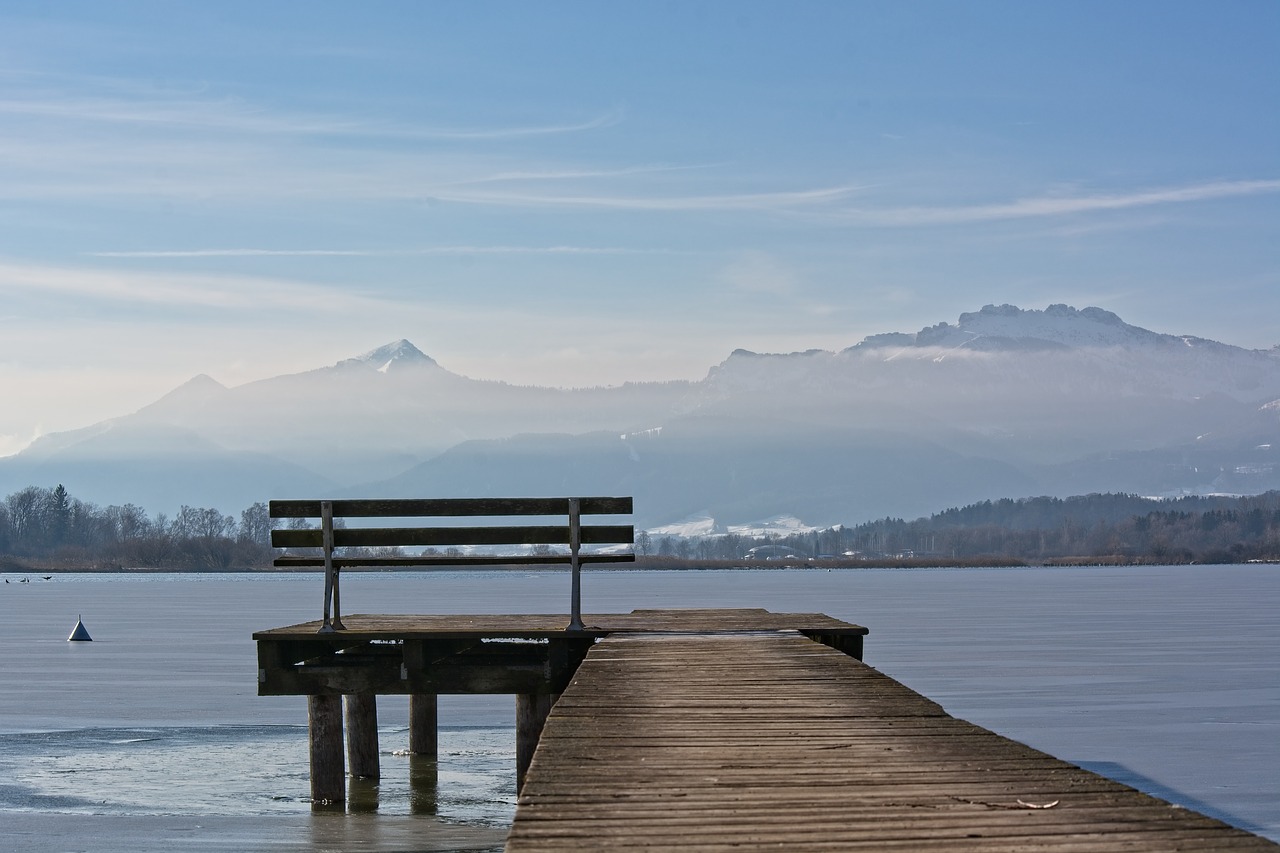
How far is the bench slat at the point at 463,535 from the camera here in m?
17.3

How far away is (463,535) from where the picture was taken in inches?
691

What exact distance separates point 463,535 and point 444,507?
389mm

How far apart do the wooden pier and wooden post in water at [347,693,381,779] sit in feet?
18.2

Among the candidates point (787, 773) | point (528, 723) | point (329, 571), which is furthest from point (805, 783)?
point (528, 723)

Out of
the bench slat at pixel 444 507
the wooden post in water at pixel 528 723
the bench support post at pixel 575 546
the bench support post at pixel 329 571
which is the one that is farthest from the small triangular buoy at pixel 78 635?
the bench support post at pixel 575 546

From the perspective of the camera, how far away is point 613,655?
15.2 meters

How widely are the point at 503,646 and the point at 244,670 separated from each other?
23.0m

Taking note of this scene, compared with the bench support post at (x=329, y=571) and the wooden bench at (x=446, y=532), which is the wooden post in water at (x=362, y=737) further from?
the wooden bench at (x=446, y=532)

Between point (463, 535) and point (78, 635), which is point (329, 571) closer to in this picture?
point (463, 535)

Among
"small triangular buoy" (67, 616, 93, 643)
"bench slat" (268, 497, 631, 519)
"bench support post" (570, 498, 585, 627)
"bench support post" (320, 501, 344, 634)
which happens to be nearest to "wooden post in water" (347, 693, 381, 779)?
"bench support post" (320, 501, 344, 634)

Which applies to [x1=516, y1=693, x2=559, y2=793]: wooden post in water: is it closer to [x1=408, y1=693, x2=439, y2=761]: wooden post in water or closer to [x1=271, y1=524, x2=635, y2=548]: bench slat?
[x1=271, y1=524, x2=635, y2=548]: bench slat

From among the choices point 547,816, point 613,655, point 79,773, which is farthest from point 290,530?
point 547,816

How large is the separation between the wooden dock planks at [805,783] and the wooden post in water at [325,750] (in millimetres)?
7217

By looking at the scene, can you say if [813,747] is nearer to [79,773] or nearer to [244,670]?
[79,773]
